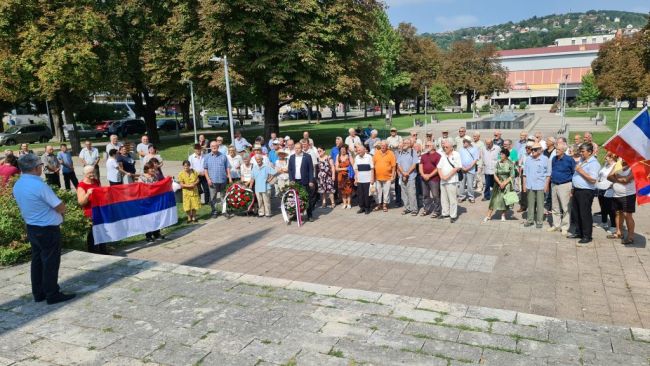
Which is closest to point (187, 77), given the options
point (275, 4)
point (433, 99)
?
point (275, 4)

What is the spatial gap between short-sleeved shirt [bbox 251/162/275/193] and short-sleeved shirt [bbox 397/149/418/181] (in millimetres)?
3291

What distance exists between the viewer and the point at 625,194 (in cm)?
872

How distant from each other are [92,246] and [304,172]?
5013 mm

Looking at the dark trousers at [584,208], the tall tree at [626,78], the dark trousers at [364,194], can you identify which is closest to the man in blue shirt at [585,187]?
the dark trousers at [584,208]

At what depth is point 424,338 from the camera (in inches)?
194

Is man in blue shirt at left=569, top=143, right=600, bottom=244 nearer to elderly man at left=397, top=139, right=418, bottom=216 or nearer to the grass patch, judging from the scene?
elderly man at left=397, top=139, right=418, bottom=216

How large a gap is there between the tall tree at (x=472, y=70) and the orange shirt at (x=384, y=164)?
6622cm

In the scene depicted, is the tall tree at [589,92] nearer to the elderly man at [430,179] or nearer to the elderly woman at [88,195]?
the elderly man at [430,179]

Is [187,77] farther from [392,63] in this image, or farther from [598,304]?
[392,63]

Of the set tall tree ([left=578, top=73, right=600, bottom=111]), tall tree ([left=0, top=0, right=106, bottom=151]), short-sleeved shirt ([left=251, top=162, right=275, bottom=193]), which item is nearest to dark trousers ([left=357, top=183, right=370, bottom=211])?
short-sleeved shirt ([left=251, top=162, right=275, bottom=193])

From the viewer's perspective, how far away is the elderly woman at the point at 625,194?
28.5 feet

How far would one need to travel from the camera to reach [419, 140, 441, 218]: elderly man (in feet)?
36.8

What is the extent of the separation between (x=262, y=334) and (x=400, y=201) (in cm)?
873

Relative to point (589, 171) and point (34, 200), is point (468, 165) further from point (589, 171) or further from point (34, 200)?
point (34, 200)
